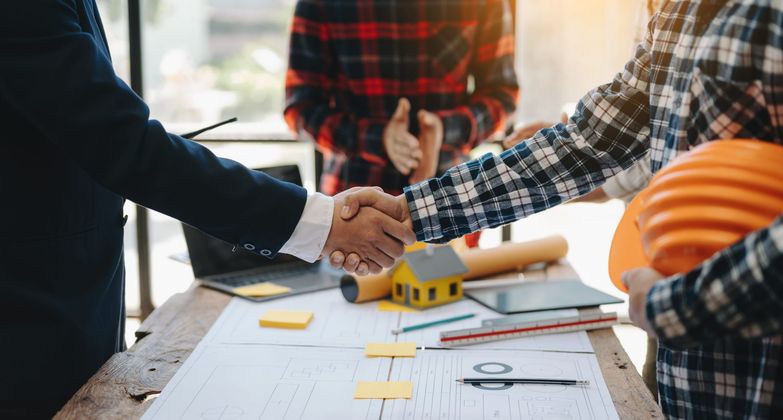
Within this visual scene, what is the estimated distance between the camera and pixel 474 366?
58.0 inches

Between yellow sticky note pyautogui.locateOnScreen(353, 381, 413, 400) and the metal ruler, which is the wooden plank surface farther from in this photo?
yellow sticky note pyautogui.locateOnScreen(353, 381, 413, 400)

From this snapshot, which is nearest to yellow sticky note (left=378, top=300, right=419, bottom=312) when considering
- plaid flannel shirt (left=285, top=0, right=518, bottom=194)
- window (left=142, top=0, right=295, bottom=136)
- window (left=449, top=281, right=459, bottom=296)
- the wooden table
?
window (left=449, top=281, right=459, bottom=296)

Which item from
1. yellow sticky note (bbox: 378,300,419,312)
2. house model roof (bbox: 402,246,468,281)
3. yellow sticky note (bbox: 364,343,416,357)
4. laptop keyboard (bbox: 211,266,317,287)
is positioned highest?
house model roof (bbox: 402,246,468,281)

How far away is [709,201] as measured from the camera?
996 millimetres

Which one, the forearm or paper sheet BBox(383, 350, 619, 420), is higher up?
the forearm

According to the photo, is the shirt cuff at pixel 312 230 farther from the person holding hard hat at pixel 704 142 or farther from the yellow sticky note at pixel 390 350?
the person holding hard hat at pixel 704 142

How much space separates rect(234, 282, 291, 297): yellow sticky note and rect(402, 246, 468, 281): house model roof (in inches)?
12.3

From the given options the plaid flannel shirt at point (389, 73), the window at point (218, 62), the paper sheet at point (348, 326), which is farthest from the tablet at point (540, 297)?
the window at point (218, 62)

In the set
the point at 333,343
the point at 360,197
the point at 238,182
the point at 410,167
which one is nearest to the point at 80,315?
the point at 238,182

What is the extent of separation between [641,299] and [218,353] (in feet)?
2.75

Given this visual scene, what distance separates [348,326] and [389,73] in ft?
3.47

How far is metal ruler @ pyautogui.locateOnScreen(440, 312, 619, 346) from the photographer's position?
5.21ft

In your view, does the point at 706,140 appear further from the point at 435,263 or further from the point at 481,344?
the point at 435,263

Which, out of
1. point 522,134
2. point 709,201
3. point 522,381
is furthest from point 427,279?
point 709,201
